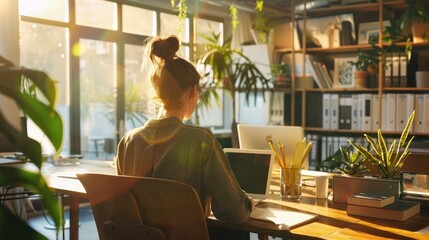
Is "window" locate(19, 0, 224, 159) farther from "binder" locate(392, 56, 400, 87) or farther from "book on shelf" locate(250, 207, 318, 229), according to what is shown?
"book on shelf" locate(250, 207, 318, 229)

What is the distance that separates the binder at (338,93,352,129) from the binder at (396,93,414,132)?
1.71 feet

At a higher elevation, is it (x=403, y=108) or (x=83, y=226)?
(x=403, y=108)

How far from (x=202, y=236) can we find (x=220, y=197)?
20 centimetres

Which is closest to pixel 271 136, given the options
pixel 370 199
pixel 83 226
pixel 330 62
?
pixel 370 199

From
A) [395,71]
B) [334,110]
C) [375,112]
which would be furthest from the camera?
[334,110]

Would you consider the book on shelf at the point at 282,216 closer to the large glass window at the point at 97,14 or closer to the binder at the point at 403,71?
the binder at the point at 403,71

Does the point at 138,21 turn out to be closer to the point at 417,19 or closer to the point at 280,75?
the point at 280,75

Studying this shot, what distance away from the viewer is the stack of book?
1.82m

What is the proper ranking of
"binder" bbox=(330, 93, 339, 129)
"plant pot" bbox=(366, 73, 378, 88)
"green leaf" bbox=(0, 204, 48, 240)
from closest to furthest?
"green leaf" bbox=(0, 204, 48, 240) < "plant pot" bbox=(366, 73, 378, 88) < "binder" bbox=(330, 93, 339, 129)

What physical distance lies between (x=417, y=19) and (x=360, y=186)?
3516mm

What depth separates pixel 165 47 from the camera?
1872mm

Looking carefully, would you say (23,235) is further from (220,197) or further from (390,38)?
(390,38)

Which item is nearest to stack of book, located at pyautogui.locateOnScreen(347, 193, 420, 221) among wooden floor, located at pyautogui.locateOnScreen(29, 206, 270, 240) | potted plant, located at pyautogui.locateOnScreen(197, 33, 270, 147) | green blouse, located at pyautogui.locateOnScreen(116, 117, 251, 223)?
green blouse, located at pyautogui.locateOnScreen(116, 117, 251, 223)

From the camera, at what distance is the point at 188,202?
4.81 ft
